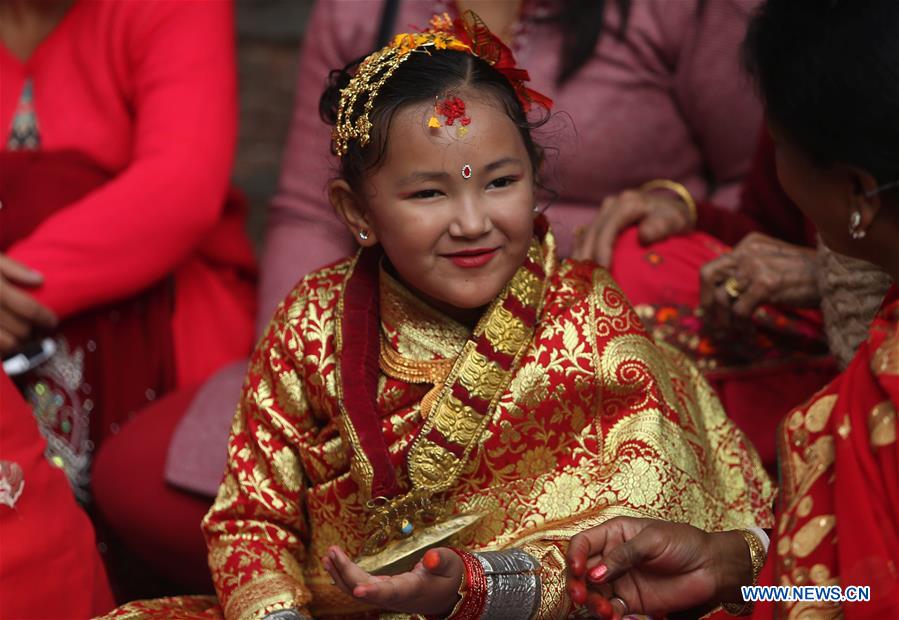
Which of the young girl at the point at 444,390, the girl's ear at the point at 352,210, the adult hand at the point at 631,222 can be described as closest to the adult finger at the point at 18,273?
the young girl at the point at 444,390

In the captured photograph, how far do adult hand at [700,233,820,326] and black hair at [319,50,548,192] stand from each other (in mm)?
580

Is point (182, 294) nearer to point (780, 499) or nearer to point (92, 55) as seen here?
point (92, 55)

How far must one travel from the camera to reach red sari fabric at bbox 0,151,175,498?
2996 millimetres

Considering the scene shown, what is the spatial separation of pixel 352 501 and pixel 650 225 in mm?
949

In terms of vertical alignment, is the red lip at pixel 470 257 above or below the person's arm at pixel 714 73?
below

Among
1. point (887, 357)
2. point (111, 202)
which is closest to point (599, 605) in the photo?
point (887, 357)

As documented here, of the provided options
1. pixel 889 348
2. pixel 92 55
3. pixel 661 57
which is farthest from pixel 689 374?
pixel 92 55

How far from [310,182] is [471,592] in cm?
170

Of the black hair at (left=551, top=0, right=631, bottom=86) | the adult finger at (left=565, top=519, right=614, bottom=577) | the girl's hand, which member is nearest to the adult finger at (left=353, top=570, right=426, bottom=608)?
the girl's hand

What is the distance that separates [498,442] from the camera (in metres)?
2.21

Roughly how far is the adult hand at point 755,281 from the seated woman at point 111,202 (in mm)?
1243

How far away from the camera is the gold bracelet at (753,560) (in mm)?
2010

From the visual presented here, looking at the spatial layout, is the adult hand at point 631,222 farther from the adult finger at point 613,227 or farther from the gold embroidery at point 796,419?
the gold embroidery at point 796,419

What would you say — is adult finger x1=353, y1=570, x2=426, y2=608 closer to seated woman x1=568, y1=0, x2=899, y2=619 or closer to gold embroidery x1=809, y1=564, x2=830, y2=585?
seated woman x1=568, y1=0, x2=899, y2=619
